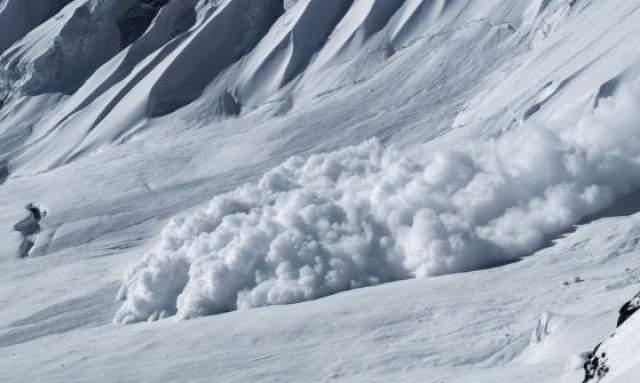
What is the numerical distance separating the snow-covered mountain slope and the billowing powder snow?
0.27 ft

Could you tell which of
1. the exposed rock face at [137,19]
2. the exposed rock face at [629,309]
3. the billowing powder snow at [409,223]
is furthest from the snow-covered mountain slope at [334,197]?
the exposed rock face at [137,19]

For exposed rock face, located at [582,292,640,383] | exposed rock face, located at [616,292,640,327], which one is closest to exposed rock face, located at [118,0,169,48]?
exposed rock face, located at [616,292,640,327]

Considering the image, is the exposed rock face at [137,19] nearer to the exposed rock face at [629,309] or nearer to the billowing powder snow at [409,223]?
the billowing powder snow at [409,223]

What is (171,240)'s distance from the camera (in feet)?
136

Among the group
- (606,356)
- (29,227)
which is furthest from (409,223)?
(29,227)

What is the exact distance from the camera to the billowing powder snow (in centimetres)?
3312

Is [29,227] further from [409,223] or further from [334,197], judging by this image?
[409,223]

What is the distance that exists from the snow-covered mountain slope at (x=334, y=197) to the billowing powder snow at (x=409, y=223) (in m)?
0.08

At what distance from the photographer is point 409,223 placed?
35906mm

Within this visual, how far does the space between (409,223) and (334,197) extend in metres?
5.04

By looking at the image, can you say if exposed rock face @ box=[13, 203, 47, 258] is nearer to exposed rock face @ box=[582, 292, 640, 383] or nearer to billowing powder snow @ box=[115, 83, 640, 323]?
billowing powder snow @ box=[115, 83, 640, 323]

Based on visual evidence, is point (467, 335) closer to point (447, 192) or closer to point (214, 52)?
point (447, 192)

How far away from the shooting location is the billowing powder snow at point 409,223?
33.1 metres

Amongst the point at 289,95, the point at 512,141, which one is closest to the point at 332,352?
the point at 512,141
